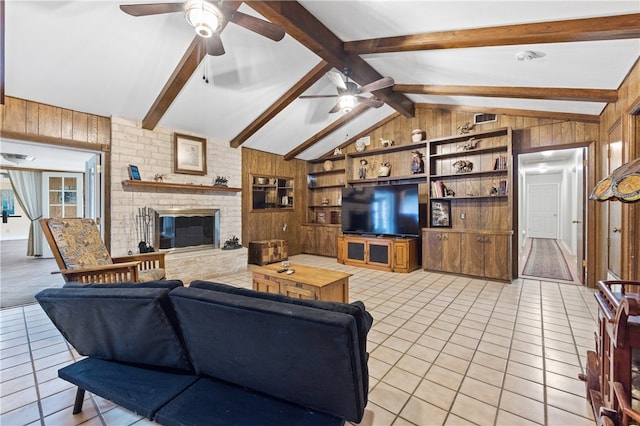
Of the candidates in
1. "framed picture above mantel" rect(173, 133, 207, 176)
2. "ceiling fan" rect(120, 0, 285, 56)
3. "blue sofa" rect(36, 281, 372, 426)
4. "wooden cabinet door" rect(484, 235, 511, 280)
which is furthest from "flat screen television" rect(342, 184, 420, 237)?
"blue sofa" rect(36, 281, 372, 426)

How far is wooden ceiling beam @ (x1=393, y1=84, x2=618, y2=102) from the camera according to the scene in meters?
3.10

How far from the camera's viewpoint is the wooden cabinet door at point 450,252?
182 inches

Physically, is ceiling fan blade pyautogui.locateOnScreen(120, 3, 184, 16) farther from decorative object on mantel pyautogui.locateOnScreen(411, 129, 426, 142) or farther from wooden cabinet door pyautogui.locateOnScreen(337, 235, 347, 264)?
wooden cabinet door pyautogui.locateOnScreen(337, 235, 347, 264)

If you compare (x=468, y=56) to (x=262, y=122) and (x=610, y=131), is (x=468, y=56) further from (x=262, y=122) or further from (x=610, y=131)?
(x=262, y=122)

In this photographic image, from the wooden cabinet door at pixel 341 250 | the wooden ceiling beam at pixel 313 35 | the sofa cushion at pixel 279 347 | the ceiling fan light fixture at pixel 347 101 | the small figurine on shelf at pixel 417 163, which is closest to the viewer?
the sofa cushion at pixel 279 347

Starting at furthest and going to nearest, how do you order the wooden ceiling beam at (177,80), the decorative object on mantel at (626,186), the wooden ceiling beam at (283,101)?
the wooden ceiling beam at (283,101) → the wooden ceiling beam at (177,80) → the decorative object on mantel at (626,186)

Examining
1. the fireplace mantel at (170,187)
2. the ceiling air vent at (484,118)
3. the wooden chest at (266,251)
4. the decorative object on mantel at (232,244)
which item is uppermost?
the ceiling air vent at (484,118)

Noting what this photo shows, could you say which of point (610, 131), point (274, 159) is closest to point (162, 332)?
point (610, 131)

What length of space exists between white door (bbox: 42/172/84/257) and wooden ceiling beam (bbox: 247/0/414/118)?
24.1ft

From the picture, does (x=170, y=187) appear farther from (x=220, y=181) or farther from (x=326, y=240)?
(x=326, y=240)

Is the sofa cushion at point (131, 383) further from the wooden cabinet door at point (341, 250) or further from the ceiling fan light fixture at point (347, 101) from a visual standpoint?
the wooden cabinet door at point (341, 250)

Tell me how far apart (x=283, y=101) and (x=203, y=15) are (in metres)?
2.49

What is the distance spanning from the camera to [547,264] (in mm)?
5539

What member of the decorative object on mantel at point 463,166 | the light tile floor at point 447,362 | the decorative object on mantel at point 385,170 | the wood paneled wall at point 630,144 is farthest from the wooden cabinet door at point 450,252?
the wood paneled wall at point 630,144
